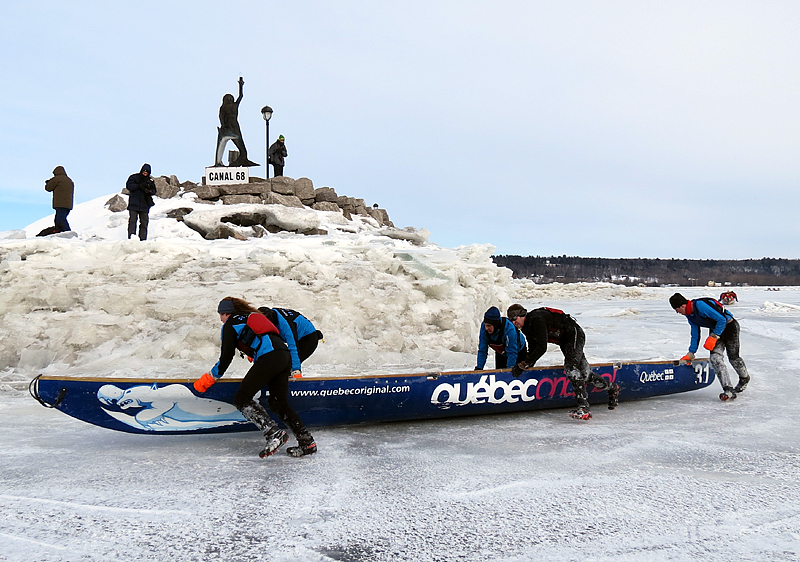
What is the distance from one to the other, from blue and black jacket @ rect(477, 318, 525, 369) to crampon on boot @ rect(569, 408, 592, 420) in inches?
29.9

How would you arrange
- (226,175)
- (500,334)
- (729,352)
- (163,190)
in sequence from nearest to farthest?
1. (500,334)
2. (729,352)
3. (226,175)
4. (163,190)

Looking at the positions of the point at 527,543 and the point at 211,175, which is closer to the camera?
the point at 527,543

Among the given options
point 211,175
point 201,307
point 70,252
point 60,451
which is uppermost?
point 211,175

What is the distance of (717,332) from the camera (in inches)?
235

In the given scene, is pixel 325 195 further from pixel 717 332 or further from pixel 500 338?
pixel 717 332

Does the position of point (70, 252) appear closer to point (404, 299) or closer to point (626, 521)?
point (404, 299)

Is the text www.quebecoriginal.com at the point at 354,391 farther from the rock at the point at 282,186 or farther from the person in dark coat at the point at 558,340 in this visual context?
the rock at the point at 282,186

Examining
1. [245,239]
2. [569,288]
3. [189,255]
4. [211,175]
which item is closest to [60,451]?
[189,255]

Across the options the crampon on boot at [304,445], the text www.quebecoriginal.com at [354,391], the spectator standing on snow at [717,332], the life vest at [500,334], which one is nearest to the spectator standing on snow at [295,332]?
the text www.quebecoriginal.com at [354,391]

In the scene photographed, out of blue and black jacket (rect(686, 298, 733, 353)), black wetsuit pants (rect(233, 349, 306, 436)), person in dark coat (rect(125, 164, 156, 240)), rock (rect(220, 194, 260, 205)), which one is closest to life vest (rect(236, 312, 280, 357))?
black wetsuit pants (rect(233, 349, 306, 436))

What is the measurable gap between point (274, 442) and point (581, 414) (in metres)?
2.99

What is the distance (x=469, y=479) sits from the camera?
3.51m

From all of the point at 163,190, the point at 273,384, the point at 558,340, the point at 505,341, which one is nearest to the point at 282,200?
the point at 163,190

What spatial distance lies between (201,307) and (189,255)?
53.2 inches
